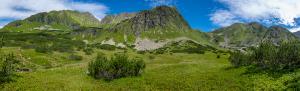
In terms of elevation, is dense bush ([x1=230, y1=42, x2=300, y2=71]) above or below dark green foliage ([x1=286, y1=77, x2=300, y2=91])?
above

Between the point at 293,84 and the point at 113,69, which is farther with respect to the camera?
the point at 113,69

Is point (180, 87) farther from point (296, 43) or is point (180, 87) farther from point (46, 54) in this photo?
point (46, 54)

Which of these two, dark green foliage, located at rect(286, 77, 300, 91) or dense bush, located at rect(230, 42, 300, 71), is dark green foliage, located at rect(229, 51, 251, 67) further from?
dark green foliage, located at rect(286, 77, 300, 91)

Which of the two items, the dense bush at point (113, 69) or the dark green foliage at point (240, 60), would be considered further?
the dark green foliage at point (240, 60)

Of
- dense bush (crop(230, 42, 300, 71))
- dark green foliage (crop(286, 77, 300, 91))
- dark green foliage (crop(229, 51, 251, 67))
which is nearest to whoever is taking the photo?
dark green foliage (crop(286, 77, 300, 91))

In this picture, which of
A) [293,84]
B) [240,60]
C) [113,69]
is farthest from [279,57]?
[113,69]

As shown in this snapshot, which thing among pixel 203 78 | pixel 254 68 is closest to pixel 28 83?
pixel 203 78

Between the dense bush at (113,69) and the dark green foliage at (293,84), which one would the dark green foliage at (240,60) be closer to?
the dense bush at (113,69)

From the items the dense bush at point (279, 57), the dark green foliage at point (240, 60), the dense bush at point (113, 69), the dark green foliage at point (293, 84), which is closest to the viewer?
the dark green foliage at point (293, 84)

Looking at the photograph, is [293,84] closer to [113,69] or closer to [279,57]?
[279,57]

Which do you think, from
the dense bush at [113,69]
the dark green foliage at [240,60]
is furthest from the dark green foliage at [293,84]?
the dense bush at [113,69]

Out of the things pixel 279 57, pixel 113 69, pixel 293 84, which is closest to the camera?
pixel 293 84

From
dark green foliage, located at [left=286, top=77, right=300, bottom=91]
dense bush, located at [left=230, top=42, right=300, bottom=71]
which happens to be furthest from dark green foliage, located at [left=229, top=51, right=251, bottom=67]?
dark green foliage, located at [left=286, top=77, right=300, bottom=91]

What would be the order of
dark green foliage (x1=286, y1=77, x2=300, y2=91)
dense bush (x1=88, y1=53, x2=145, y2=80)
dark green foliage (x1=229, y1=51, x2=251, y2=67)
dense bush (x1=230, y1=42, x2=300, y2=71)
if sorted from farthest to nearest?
1. dark green foliage (x1=229, y1=51, x2=251, y2=67)
2. dense bush (x1=88, y1=53, x2=145, y2=80)
3. dense bush (x1=230, y1=42, x2=300, y2=71)
4. dark green foliage (x1=286, y1=77, x2=300, y2=91)
